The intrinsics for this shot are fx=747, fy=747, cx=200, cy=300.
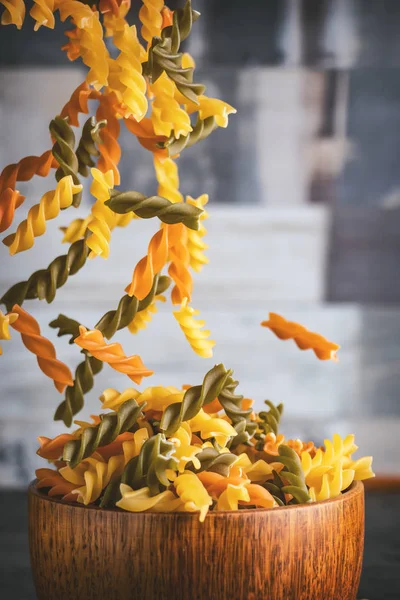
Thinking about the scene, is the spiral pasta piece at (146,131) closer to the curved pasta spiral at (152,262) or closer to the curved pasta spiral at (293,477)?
the curved pasta spiral at (152,262)

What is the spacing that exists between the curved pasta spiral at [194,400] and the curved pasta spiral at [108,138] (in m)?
0.13

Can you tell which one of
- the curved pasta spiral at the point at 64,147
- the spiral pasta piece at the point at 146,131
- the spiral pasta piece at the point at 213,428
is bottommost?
the spiral pasta piece at the point at 213,428

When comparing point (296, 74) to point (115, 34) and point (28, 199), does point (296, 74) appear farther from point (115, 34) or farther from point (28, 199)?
Answer: point (115, 34)

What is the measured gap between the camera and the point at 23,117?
138 cm

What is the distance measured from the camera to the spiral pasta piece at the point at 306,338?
0.45 meters

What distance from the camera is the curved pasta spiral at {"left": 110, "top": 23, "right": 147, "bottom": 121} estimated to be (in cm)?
39

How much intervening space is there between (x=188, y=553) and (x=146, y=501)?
0.10ft

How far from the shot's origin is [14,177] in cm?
42

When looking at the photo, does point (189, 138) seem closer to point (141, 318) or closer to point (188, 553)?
point (141, 318)

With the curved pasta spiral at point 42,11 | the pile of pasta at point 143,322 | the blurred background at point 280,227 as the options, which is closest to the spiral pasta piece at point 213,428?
the pile of pasta at point 143,322

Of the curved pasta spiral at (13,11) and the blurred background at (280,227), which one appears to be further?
the blurred background at (280,227)

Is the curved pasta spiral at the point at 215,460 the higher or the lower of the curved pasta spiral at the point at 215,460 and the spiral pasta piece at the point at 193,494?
the higher

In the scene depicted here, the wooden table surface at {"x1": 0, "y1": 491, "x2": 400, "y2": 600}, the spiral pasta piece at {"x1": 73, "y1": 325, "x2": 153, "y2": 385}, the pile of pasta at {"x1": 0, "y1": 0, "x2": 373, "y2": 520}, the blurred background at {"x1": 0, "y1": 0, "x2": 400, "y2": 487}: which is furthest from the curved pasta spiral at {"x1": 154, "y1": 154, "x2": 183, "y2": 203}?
the blurred background at {"x1": 0, "y1": 0, "x2": 400, "y2": 487}

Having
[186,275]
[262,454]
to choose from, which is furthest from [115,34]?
[262,454]
